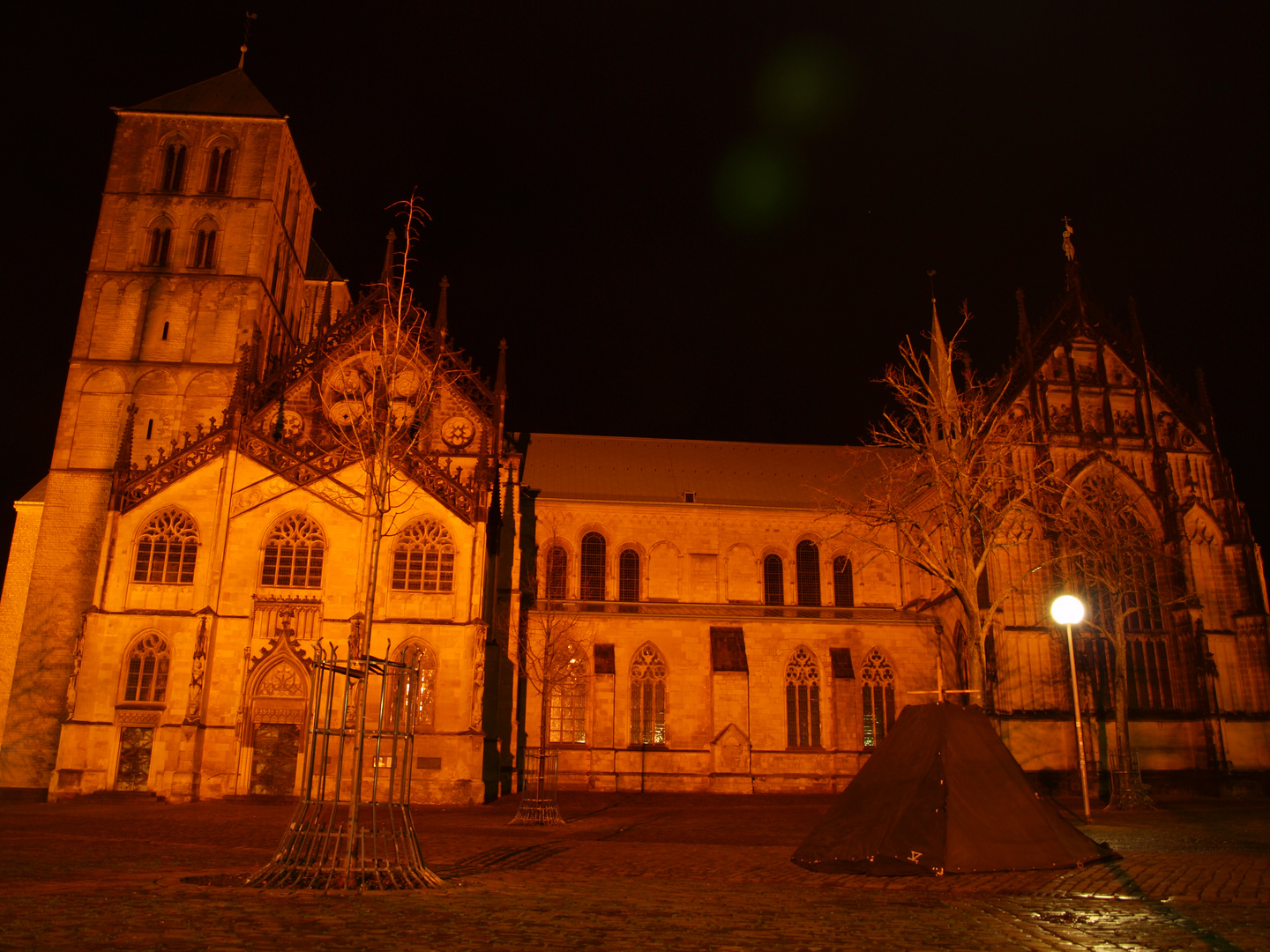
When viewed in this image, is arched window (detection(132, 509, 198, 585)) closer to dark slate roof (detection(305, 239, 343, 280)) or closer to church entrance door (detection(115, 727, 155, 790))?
church entrance door (detection(115, 727, 155, 790))

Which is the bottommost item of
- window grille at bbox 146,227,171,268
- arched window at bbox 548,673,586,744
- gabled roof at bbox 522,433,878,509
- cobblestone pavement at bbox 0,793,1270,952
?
cobblestone pavement at bbox 0,793,1270,952

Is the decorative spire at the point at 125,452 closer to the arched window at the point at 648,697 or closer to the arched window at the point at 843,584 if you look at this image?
the arched window at the point at 648,697

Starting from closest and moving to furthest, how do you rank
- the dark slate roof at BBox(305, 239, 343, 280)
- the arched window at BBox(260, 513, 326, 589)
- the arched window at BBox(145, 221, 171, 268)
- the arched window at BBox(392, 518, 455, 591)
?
the arched window at BBox(260, 513, 326, 589) < the arched window at BBox(392, 518, 455, 591) < the arched window at BBox(145, 221, 171, 268) < the dark slate roof at BBox(305, 239, 343, 280)

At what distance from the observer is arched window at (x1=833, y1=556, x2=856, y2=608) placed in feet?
153

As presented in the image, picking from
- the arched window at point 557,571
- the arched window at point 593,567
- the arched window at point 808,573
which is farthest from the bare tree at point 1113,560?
the arched window at point 557,571

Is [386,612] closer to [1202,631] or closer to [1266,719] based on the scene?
[1202,631]

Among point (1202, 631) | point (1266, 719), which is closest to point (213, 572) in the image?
point (1202, 631)

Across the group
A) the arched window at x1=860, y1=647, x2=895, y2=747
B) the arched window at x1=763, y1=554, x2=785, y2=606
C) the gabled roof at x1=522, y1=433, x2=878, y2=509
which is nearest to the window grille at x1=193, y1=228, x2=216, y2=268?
the gabled roof at x1=522, y1=433, x2=878, y2=509

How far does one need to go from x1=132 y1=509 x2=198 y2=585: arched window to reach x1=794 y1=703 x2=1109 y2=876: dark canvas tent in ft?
88.1

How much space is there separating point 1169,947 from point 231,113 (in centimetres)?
4809

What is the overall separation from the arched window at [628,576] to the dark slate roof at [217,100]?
87.3ft

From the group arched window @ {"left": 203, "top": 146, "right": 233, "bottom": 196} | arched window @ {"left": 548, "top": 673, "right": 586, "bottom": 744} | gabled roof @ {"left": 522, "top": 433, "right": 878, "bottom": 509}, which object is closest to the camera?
arched window @ {"left": 548, "top": 673, "right": 586, "bottom": 744}

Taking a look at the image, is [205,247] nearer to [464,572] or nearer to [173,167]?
[173,167]

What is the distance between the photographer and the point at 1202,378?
146ft
